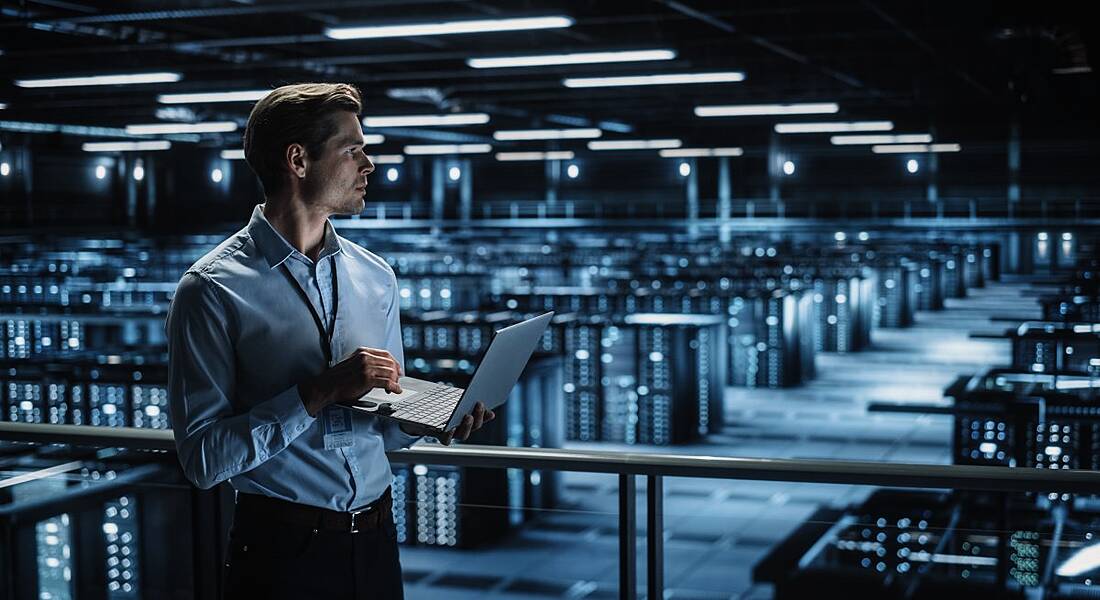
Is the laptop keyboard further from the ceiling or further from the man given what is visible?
the ceiling

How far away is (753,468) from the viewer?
264cm

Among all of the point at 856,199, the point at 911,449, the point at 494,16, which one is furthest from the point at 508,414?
the point at 856,199

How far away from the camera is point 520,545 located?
347 cm

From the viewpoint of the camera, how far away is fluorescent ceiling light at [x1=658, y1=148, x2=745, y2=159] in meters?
39.2

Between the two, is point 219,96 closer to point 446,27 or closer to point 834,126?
point 446,27

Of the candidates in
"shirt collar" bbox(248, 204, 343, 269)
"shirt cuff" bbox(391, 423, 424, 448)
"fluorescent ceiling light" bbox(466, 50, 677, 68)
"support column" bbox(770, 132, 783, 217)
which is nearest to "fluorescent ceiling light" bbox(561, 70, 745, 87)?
"fluorescent ceiling light" bbox(466, 50, 677, 68)

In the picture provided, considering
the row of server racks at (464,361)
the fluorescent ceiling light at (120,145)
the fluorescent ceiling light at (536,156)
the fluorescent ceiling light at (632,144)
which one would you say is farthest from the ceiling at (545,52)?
the fluorescent ceiling light at (536,156)

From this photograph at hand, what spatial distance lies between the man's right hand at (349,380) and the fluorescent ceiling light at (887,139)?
96.4ft

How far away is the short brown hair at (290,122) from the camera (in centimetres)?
192

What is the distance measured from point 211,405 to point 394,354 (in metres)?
0.40

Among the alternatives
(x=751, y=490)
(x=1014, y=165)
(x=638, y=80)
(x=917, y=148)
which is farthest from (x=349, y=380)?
(x=1014, y=165)

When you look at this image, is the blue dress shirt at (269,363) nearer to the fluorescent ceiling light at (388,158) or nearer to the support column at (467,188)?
the fluorescent ceiling light at (388,158)

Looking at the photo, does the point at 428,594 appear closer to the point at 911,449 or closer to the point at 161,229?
the point at 911,449

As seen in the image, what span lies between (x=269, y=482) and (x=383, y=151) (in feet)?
128
